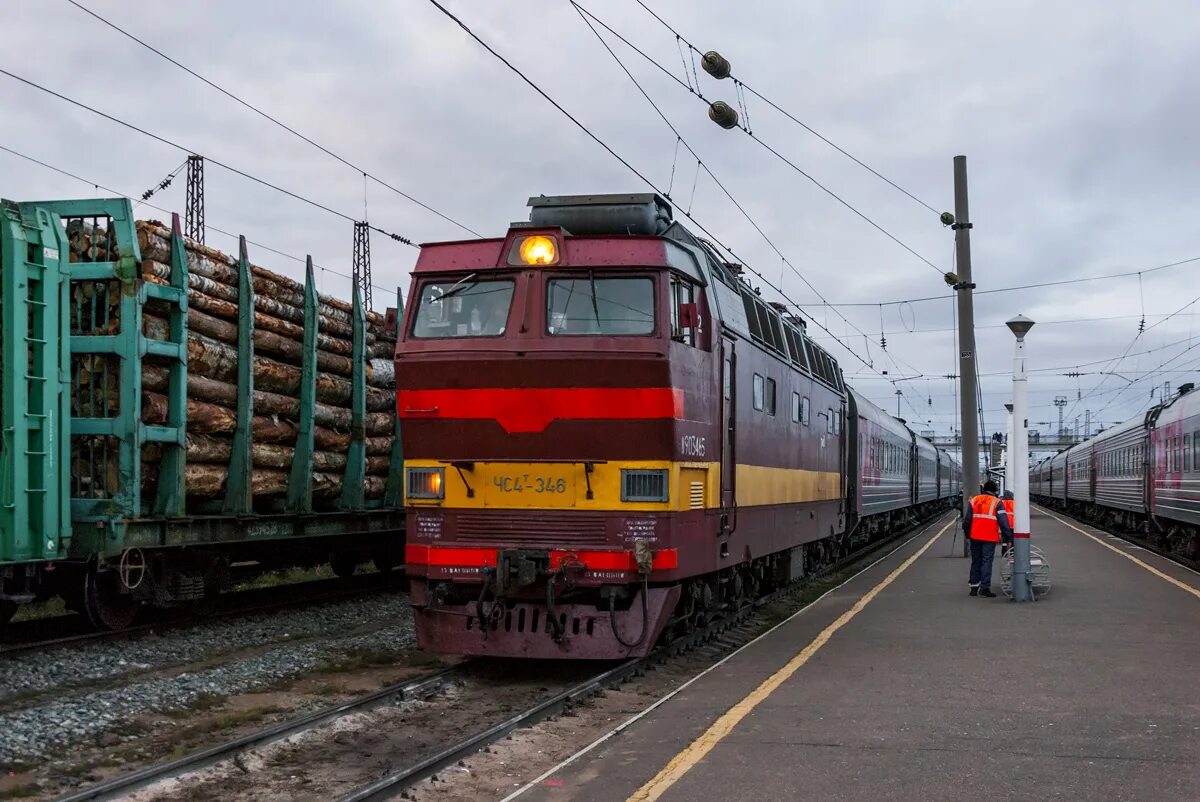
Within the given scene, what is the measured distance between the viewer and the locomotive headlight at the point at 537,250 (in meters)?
9.16

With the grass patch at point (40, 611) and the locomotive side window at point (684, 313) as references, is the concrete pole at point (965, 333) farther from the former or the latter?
the grass patch at point (40, 611)

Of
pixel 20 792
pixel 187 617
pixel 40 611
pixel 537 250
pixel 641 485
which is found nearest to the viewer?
pixel 20 792

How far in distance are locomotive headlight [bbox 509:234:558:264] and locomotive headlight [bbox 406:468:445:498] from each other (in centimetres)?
187

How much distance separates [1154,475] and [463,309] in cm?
1993

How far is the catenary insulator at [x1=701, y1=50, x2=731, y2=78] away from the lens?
11.8m

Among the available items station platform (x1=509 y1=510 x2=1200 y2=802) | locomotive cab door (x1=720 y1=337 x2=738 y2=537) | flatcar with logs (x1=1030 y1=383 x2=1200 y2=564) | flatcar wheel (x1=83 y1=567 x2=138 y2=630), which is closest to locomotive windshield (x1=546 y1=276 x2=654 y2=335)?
locomotive cab door (x1=720 y1=337 x2=738 y2=537)

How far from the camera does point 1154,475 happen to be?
79.3 feet

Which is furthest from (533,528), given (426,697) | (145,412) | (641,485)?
(145,412)

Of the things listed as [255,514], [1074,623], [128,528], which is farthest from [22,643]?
[1074,623]

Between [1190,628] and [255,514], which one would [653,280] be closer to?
[255,514]

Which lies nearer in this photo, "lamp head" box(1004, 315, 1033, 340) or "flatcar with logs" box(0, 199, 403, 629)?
"flatcar with logs" box(0, 199, 403, 629)

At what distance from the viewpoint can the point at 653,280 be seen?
9008mm

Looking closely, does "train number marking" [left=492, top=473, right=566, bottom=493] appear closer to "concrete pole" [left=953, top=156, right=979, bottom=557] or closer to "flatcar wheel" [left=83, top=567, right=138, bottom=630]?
"flatcar wheel" [left=83, top=567, right=138, bottom=630]

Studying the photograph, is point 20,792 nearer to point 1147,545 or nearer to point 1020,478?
point 1020,478
